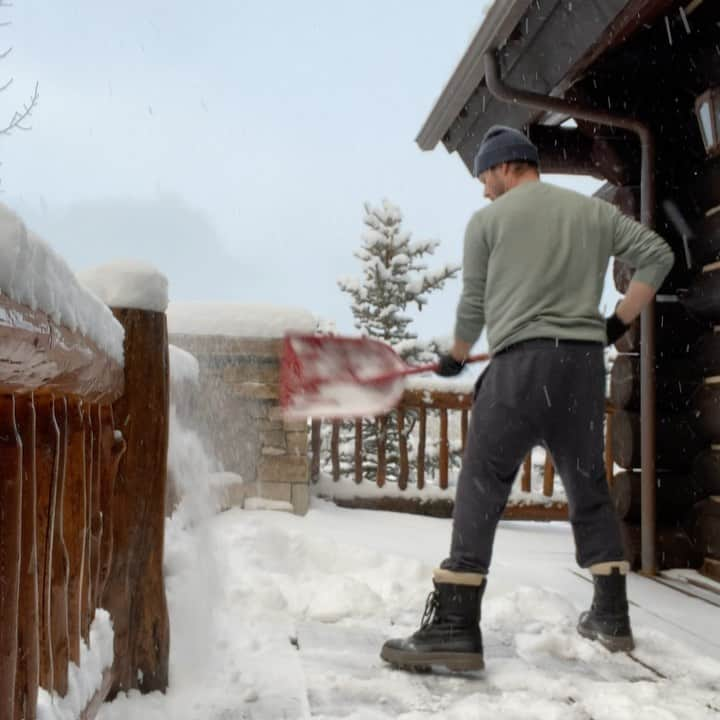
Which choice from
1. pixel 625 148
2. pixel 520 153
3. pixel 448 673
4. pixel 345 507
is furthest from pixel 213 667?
pixel 345 507

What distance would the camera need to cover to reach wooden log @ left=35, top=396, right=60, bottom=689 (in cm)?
150

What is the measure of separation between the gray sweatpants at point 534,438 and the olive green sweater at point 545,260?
85 millimetres

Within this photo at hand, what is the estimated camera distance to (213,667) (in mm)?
2604

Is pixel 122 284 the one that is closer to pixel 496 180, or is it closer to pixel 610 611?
pixel 496 180

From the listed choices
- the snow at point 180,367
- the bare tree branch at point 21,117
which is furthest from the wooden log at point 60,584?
the bare tree branch at point 21,117

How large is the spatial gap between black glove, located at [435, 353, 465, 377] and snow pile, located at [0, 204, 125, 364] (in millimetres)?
1724

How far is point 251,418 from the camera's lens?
6.16 m

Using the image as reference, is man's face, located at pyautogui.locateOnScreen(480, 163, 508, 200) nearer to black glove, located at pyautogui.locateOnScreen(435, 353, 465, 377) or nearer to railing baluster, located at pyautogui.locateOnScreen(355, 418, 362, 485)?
black glove, located at pyautogui.locateOnScreen(435, 353, 465, 377)

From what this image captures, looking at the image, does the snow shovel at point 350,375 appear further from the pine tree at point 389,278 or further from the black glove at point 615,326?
the pine tree at point 389,278

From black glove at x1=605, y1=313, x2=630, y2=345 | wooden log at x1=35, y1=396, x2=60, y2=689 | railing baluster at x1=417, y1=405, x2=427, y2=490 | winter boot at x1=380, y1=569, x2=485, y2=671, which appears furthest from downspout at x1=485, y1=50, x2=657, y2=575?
wooden log at x1=35, y1=396, x2=60, y2=689

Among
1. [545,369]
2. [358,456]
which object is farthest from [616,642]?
[358,456]

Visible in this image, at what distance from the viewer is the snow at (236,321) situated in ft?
20.3

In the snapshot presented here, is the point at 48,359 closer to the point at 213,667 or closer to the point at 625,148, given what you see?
the point at 213,667

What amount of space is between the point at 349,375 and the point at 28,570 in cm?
305
